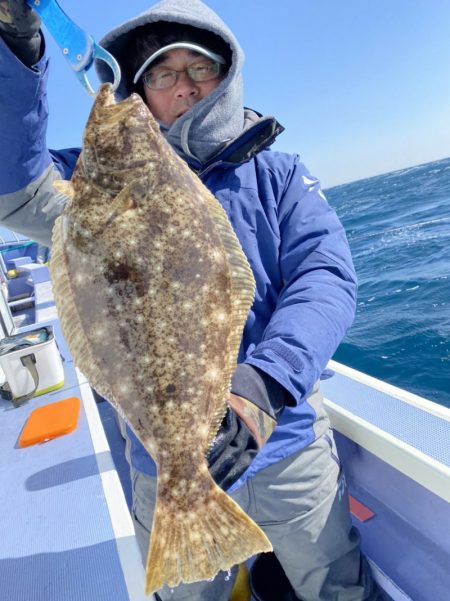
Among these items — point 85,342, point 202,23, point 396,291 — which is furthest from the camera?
point 396,291

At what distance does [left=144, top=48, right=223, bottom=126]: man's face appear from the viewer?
2395 mm

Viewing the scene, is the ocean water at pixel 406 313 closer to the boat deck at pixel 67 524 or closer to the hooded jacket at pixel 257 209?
the hooded jacket at pixel 257 209

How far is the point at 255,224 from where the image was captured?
7.81ft

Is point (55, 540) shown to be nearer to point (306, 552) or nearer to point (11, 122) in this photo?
point (306, 552)

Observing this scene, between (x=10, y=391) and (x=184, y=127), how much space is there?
131 inches

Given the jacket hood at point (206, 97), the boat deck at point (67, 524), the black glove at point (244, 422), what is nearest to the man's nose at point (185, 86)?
the jacket hood at point (206, 97)

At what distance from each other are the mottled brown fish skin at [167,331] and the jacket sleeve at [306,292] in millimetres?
242

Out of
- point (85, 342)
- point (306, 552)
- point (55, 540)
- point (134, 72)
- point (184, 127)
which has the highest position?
point (134, 72)

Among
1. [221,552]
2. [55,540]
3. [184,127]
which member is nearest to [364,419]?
[221,552]

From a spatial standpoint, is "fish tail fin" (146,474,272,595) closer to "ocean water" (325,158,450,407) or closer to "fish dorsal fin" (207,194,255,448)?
"fish dorsal fin" (207,194,255,448)

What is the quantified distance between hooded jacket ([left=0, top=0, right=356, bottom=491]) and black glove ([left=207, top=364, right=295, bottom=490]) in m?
0.07

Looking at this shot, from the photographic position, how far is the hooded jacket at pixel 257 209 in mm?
1850

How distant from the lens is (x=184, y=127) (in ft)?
8.07

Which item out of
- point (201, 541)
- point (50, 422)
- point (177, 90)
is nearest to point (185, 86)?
point (177, 90)
